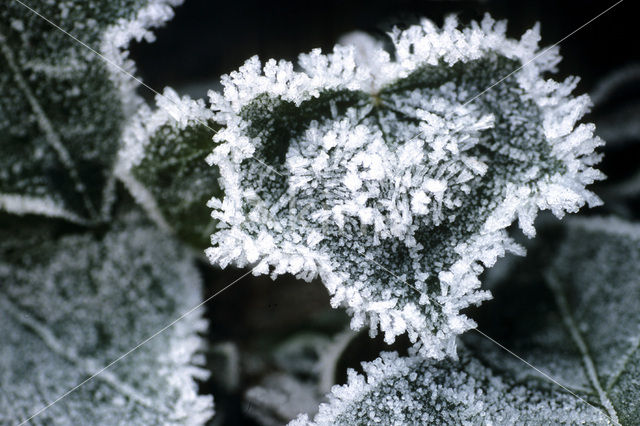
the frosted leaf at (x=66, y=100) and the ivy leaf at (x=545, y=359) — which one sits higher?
the frosted leaf at (x=66, y=100)

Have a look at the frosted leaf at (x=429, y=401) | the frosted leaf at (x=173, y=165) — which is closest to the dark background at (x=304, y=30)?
the frosted leaf at (x=173, y=165)

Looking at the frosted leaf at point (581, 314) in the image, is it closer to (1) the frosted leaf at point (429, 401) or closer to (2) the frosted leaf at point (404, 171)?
(1) the frosted leaf at point (429, 401)

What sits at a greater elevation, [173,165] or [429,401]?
[173,165]

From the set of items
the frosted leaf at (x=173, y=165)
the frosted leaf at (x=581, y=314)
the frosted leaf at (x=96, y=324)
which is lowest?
the frosted leaf at (x=581, y=314)

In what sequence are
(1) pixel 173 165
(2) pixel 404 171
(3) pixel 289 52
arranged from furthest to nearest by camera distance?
(3) pixel 289 52 < (1) pixel 173 165 < (2) pixel 404 171

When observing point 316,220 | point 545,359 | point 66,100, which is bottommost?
point 545,359

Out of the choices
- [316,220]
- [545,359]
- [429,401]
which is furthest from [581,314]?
[316,220]

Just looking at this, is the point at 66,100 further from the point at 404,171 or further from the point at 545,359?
the point at 545,359
